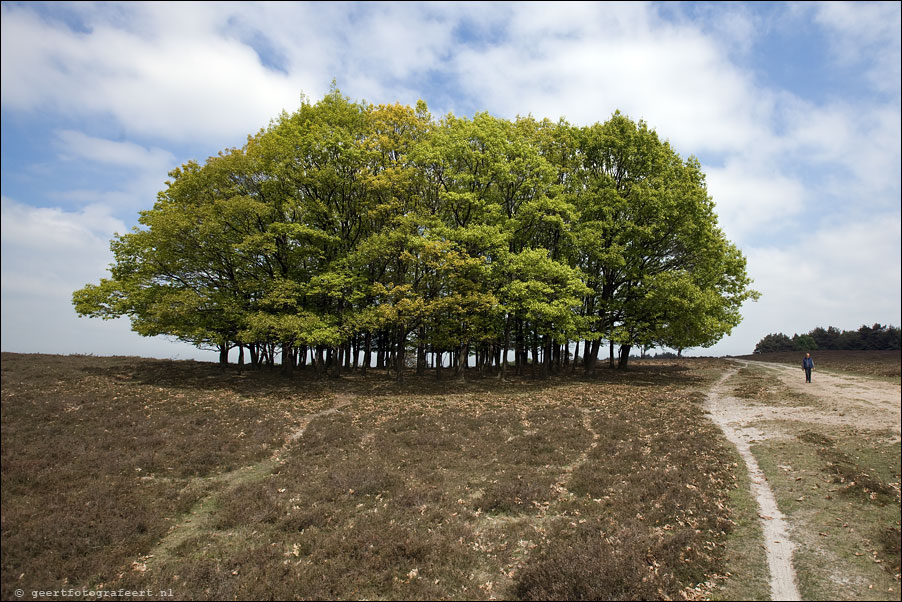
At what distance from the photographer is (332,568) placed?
29.5ft

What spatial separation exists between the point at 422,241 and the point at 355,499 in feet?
63.1

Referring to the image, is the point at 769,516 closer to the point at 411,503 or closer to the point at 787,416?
the point at 411,503

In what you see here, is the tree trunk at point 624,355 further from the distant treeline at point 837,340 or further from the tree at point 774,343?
the tree at point 774,343

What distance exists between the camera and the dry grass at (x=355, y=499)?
847 centimetres

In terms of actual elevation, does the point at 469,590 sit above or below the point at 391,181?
below

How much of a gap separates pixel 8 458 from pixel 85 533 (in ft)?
11.0

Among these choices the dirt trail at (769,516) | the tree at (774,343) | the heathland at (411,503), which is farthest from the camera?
the tree at (774,343)

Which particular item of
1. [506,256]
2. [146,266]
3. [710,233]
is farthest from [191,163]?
[710,233]

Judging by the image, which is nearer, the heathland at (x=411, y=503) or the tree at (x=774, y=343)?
the heathland at (x=411, y=503)

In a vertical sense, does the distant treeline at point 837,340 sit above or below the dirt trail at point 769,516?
above

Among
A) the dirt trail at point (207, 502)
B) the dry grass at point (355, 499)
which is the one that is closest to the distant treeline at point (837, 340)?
the dry grass at point (355, 499)

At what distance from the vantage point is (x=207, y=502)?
12.5 m

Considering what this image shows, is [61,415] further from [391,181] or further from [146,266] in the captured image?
[391,181]

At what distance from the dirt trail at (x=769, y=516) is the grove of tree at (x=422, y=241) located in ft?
39.9
